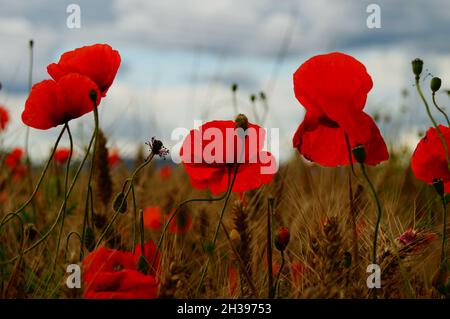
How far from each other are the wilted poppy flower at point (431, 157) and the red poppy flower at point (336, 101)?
0.14 meters

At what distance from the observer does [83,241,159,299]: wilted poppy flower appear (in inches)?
38.2

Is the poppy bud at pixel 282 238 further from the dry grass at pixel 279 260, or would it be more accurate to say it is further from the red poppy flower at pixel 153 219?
the red poppy flower at pixel 153 219

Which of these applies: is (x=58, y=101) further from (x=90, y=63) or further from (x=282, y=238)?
(x=282, y=238)

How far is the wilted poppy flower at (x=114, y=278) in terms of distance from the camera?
0.97 meters

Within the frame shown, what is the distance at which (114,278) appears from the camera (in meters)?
0.99

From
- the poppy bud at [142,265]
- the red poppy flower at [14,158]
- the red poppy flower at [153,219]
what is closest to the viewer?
the poppy bud at [142,265]

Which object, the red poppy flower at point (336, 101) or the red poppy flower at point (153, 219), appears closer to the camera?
the red poppy flower at point (336, 101)

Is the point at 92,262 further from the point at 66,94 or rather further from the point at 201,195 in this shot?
the point at 201,195

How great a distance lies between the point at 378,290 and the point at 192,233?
35.5 inches

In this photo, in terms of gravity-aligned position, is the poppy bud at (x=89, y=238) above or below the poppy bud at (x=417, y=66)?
below

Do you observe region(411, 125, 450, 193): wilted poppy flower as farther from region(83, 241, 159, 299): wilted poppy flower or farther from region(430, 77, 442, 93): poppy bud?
region(83, 241, 159, 299): wilted poppy flower

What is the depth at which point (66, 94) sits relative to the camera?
120cm

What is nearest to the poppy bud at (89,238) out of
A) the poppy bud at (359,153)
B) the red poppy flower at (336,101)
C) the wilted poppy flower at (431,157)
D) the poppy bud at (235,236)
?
the poppy bud at (235,236)

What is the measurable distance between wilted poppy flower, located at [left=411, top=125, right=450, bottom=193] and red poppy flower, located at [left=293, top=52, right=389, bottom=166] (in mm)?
141
